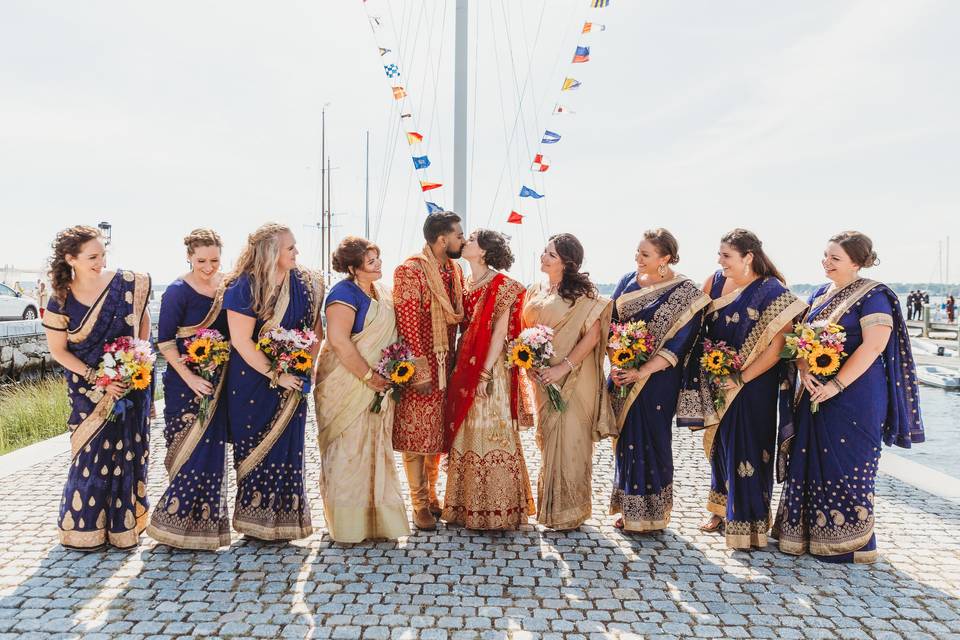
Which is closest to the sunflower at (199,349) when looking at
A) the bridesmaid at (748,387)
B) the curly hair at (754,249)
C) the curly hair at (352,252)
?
the curly hair at (352,252)

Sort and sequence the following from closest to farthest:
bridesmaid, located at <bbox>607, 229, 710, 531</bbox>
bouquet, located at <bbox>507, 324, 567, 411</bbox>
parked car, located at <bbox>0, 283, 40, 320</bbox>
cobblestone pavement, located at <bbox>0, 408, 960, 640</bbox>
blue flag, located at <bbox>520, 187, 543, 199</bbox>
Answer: cobblestone pavement, located at <bbox>0, 408, 960, 640</bbox> < bouquet, located at <bbox>507, 324, 567, 411</bbox> < bridesmaid, located at <bbox>607, 229, 710, 531</bbox> < blue flag, located at <bbox>520, 187, 543, 199</bbox> < parked car, located at <bbox>0, 283, 40, 320</bbox>

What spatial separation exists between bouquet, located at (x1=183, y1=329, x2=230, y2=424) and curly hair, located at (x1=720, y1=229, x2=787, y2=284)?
3534mm

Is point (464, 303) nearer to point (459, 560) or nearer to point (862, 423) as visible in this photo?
point (459, 560)

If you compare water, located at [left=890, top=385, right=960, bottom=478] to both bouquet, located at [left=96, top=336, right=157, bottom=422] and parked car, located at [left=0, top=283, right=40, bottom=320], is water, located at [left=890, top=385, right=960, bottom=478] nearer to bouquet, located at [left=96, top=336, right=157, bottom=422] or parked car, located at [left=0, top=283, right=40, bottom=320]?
bouquet, located at [left=96, top=336, right=157, bottom=422]

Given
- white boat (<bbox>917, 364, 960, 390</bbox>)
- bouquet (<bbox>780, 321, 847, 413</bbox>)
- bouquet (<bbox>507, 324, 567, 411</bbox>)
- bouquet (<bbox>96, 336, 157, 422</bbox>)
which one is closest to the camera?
bouquet (<bbox>780, 321, 847, 413</bbox>)

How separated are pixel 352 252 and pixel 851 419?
3536mm

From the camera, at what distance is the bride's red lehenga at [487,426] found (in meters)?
4.90

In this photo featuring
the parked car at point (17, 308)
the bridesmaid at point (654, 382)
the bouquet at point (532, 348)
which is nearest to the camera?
the bouquet at point (532, 348)

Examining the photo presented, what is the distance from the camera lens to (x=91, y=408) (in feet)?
15.2

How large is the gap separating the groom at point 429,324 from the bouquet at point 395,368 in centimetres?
10

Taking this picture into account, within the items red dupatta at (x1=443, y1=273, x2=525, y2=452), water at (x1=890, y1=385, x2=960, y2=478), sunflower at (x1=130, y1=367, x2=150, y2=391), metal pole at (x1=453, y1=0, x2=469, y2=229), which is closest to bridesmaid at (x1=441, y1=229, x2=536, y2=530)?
red dupatta at (x1=443, y1=273, x2=525, y2=452)

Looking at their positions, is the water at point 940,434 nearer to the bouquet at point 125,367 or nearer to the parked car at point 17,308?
the bouquet at point 125,367

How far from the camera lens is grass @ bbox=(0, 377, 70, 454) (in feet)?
33.1

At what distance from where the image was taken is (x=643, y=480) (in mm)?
4941
